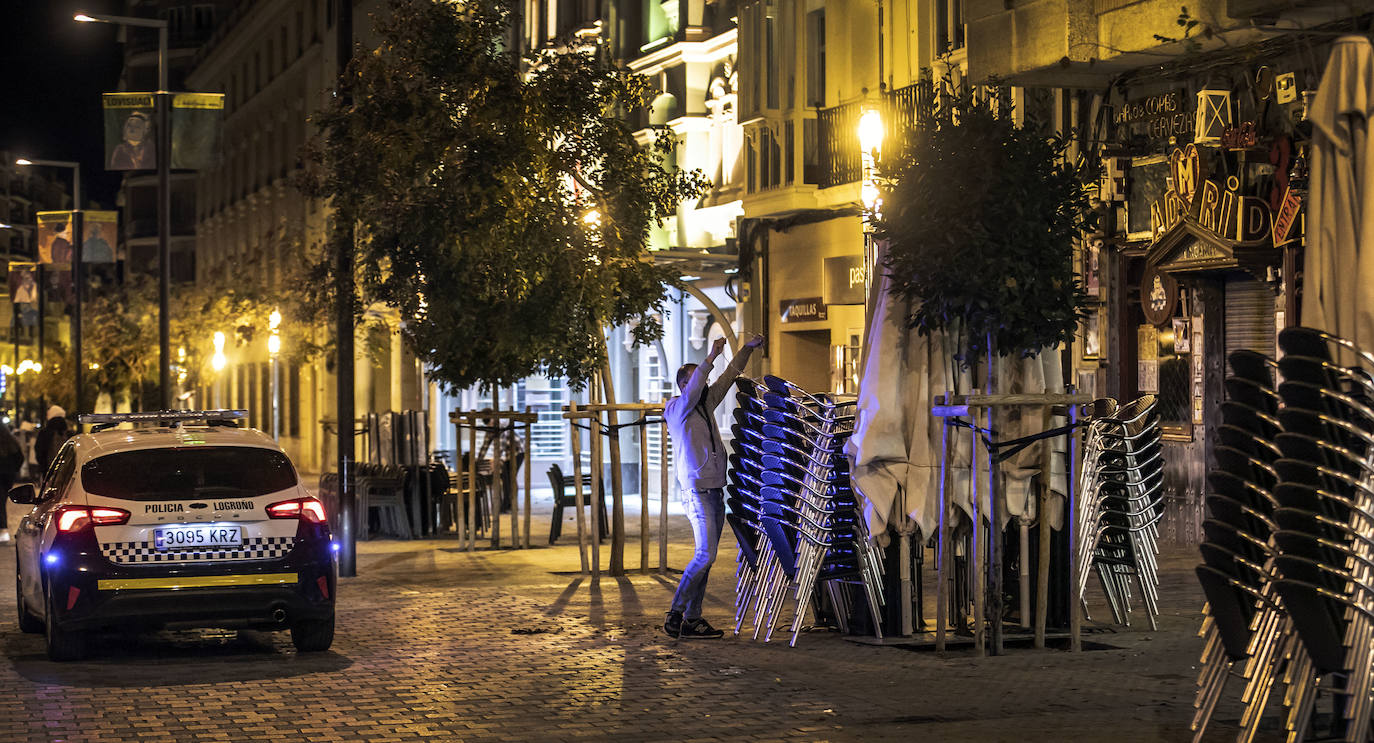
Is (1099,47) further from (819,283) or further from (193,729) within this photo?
(193,729)

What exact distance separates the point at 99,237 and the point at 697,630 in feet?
80.6

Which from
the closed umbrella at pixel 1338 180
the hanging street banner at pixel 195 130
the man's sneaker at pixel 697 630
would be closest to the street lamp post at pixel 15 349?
the hanging street banner at pixel 195 130

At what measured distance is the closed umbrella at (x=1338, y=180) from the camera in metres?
9.30

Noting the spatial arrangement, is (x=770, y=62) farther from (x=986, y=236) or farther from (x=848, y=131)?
(x=986, y=236)

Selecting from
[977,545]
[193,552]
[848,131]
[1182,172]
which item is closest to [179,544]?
[193,552]

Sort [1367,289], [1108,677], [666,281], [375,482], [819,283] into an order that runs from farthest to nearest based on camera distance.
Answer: [819,283] < [375,482] < [666,281] < [1108,677] < [1367,289]

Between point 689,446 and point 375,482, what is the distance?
11569 millimetres

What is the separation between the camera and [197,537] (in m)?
12.1

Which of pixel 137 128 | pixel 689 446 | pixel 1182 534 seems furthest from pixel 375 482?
pixel 689 446

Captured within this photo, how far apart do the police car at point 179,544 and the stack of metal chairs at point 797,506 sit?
285 centimetres

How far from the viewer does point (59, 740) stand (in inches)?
372

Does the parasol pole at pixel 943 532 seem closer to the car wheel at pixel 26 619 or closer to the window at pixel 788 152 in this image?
the car wheel at pixel 26 619

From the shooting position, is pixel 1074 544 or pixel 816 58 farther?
pixel 816 58

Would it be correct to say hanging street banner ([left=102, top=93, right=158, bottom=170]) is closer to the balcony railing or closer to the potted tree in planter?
the balcony railing
